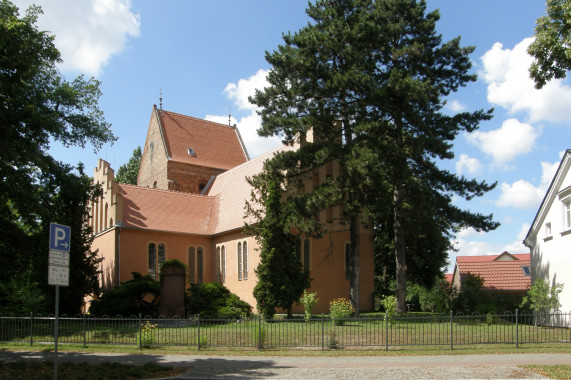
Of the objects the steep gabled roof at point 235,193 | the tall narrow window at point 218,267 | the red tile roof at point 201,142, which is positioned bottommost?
the tall narrow window at point 218,267

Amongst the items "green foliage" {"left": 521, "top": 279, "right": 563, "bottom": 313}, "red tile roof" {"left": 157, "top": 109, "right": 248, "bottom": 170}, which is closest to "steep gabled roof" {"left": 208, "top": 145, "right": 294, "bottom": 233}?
"red tile roof" {"left": 157, "top": 109, "right": 248, "bottom": 170}

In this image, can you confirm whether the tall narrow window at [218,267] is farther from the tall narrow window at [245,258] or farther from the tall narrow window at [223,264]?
the tall narrow window at [245,258]

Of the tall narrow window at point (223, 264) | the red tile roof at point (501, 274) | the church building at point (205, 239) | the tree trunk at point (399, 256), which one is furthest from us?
the red tile roof at point (501, 274)

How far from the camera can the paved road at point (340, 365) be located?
501 inches

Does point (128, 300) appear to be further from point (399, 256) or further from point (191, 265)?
point (399, 256)

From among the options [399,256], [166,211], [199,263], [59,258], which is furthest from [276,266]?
[59,258]

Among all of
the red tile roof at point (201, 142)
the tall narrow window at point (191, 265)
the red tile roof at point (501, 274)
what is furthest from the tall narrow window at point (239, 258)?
the red tile roof at point (501, 274)

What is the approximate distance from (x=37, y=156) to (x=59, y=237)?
11952 millimetres

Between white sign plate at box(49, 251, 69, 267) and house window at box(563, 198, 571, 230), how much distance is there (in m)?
20.9

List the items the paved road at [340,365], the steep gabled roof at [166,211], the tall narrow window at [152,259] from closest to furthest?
the paved road at [340,365], the tall narrow window at [152,259], the steep gabled roof at [166,211]

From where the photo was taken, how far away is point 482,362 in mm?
14586

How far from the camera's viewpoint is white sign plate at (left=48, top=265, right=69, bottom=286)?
1066 centimetres

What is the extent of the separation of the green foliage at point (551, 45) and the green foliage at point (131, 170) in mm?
54545

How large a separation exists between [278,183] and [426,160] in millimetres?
7605
